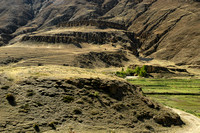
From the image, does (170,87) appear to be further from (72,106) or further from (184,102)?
(72,106)

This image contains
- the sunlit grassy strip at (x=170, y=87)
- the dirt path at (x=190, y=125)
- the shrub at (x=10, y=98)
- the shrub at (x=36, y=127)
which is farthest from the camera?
the sunlit grassy strip at (x=170, y=87)

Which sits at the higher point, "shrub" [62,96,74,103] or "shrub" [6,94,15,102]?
"shrub" [6,94,15,102]

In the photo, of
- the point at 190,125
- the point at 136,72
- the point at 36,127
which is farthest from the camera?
the point at 136,72

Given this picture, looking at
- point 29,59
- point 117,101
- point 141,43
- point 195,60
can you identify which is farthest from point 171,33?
point 117,101

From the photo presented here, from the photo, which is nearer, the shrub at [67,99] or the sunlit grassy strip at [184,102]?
the shrub at [67,99]

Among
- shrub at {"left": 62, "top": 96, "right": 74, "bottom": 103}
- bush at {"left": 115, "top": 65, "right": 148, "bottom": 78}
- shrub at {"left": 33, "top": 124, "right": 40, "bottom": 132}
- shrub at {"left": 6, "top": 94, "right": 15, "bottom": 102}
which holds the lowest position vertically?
bush at {"left": 115, "top": 65, "right": 148, "bottom": 78}

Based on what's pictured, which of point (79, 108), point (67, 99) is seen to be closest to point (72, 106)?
point (79, 108)

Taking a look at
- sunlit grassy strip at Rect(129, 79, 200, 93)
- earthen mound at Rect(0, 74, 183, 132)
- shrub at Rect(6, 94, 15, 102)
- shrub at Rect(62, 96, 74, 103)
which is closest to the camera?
earthen mound at Rect(0, 74, 183, 132)

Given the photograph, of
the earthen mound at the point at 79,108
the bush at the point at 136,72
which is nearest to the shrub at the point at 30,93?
the earthen mound at the point at 79,108

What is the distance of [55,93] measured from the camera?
81.4 ft

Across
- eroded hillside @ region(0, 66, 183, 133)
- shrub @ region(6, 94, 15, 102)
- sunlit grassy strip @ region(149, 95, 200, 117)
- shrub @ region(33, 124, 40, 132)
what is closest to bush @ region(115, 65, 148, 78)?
sunlit grassy strip @ region(149, 95, 200, 117)

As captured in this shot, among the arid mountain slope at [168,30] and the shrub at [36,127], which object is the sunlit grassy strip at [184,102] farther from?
the arid mountain slope at [168,30]

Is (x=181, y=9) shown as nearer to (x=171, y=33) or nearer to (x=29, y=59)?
(x=171, y=33)

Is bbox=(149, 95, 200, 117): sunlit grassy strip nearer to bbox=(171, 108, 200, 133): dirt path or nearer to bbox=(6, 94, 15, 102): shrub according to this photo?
bbox=(171, 108, 200, 133): dirt path
